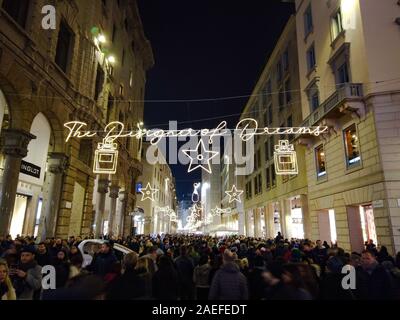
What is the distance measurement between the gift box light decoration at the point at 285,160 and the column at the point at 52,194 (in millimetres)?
11823

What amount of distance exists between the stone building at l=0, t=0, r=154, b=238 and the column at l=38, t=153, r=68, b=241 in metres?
0.05

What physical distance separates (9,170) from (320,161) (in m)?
17.1

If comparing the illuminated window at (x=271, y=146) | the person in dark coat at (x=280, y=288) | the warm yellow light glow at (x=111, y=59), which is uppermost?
the warm yellow light glow at (x=111, y=59)

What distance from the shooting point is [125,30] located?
28375 mm

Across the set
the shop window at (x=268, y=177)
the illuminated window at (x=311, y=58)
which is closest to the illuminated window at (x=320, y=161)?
the illuminated window at (x=311, y=58)

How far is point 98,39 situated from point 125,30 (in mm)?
9643

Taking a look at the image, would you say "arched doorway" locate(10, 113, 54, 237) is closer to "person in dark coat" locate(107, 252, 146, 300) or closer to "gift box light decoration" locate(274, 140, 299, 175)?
"person in dark coat" locate(107, 252, 146, 300)

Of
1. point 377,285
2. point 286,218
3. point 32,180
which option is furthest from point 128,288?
point 286,218

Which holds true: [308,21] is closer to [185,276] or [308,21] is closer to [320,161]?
[320,161]

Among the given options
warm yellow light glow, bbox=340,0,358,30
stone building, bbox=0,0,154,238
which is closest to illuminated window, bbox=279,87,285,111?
warm yellow light glow, bbox=340,0,358,30

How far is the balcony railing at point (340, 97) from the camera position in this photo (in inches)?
539

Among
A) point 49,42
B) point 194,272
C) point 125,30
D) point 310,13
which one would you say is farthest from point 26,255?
point 125,30

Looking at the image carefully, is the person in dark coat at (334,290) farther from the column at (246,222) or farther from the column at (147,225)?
the column at (147,225)
